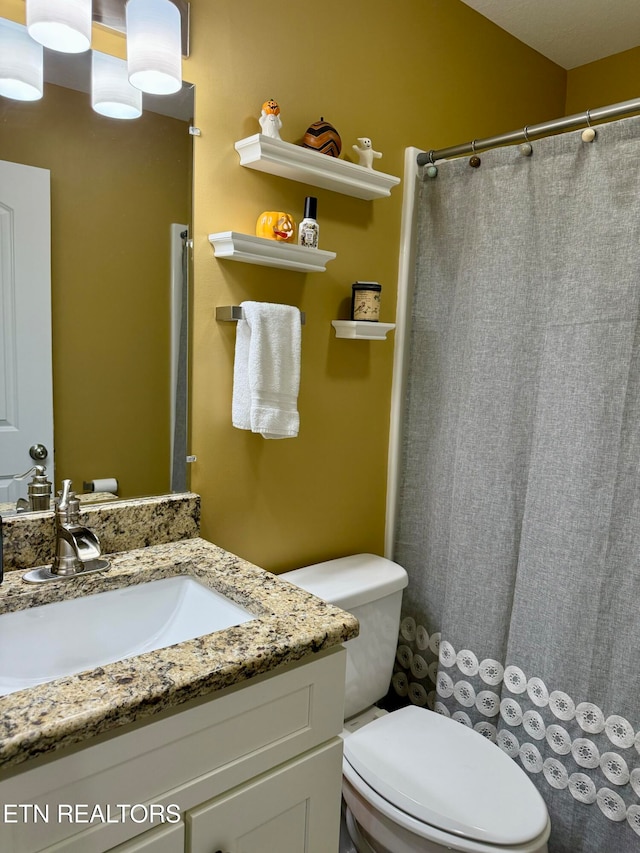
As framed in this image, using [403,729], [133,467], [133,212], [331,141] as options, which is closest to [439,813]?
[403,729]

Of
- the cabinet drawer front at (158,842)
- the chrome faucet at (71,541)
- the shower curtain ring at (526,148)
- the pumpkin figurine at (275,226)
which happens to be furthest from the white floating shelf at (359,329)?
the cabinet drawer front at (158,842)

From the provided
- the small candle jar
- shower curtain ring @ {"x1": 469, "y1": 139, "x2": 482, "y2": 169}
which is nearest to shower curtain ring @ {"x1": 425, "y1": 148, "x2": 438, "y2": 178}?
shower curtain ring @ {"x1": 469, "y1": 139, "x2": 482, "y2": 169}

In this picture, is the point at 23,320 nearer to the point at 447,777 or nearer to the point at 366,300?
the point at 366,300

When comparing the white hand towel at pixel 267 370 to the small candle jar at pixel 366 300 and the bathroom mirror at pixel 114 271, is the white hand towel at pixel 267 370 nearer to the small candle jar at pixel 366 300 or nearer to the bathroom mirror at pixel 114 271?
the bathroom mirror at pixel 114 271

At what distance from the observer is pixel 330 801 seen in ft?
3.49

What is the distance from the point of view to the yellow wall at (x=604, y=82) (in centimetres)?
215

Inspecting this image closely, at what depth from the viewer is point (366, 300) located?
165cm

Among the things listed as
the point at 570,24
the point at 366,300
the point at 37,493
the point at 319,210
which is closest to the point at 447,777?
the point at 37,493

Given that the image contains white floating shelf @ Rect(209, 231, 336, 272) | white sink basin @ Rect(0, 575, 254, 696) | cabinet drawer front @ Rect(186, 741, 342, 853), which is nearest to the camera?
cabinet drawer front @ Rect(186, 741, 342, 853)

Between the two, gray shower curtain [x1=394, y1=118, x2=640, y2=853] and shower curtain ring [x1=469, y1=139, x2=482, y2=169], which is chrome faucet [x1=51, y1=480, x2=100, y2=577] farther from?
shower curtain ring [x1=469, y1=139, x2=482, y2=169]

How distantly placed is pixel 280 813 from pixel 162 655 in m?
0.35

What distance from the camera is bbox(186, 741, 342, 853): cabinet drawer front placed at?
90cm

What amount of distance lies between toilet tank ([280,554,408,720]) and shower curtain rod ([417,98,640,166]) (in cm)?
117

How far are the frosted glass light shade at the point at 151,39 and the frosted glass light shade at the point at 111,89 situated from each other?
1.3 inches
